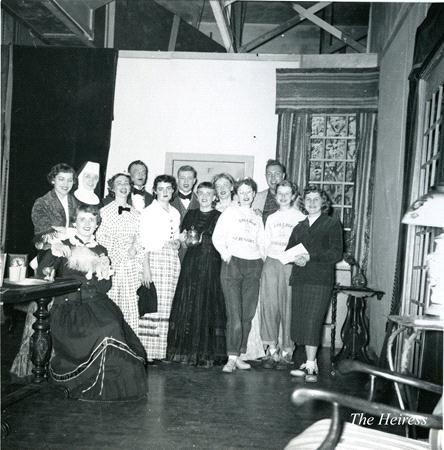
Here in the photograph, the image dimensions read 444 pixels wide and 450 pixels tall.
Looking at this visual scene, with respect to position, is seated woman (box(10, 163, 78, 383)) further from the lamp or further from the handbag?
the lamp

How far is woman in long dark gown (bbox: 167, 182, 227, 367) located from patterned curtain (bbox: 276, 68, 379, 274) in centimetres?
206

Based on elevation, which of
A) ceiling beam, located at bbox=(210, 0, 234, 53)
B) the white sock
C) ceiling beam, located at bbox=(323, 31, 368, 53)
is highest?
ceiling beam, located at bbox=(323, 31, 368, 53)

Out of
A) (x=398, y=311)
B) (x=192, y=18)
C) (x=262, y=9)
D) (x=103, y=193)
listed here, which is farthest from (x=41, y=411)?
(x=262, y=9)

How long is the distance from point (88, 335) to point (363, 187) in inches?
147

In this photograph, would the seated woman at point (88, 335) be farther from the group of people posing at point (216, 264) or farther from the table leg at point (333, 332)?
the table leg at point (333, 332)

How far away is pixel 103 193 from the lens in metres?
6.30

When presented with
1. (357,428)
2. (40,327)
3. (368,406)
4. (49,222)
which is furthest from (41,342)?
(368,406)

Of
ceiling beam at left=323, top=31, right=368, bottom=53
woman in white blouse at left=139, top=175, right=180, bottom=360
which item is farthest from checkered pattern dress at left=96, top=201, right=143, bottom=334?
ceiling beam at left=323, top=31, right=368, bottom=53

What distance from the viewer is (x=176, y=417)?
288 centimetres

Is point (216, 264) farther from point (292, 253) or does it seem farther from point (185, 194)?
point (185, 194)

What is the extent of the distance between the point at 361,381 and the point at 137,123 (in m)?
4.03

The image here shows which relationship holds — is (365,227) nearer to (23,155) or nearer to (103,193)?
(103,193)

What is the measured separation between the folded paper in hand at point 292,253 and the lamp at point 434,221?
1.70 metres

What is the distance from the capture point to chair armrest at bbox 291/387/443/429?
1359 millimetres
